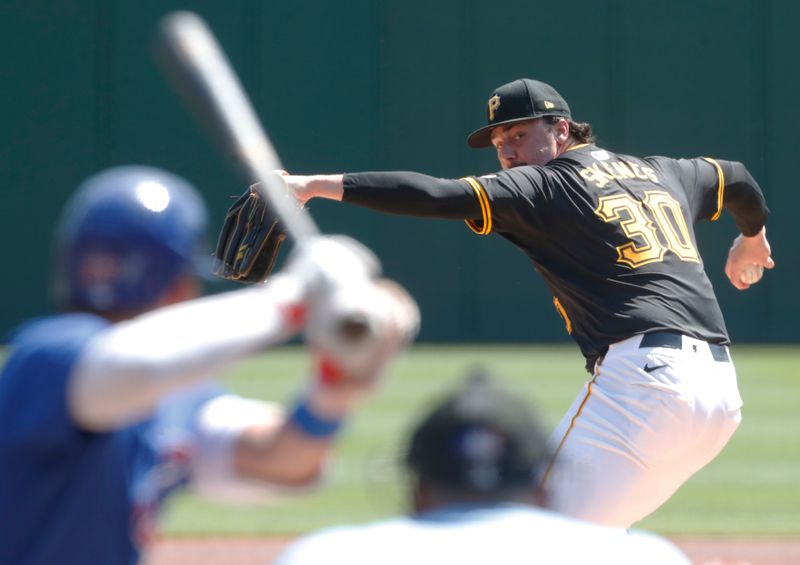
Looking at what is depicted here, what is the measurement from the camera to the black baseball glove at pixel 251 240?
13.4ft

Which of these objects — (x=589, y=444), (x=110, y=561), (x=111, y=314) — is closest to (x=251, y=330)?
(x=111, y=314)

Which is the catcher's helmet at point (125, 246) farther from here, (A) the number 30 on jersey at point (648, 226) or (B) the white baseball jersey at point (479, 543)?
(A) the number 30 on jersey at point (648, 226)

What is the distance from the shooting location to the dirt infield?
6.31 metres

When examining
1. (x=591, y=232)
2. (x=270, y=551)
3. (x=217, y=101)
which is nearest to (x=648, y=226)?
(x=591, y=232)

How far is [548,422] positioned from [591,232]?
17.2 feet

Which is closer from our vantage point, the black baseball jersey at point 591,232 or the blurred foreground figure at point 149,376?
the blurred foreground figure at point 149,376

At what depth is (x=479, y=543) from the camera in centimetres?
179

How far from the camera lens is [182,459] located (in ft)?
7.32

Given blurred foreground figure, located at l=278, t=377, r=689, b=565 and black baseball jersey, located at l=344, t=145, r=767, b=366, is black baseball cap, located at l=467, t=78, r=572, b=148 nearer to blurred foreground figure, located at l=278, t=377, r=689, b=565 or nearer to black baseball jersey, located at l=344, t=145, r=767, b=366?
black baseball jersey, located at l=344, t=145, r=767, b=366

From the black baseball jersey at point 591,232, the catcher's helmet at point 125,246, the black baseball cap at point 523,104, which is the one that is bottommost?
the black baseball jersey at point 591,232

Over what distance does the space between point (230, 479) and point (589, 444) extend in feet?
7.27

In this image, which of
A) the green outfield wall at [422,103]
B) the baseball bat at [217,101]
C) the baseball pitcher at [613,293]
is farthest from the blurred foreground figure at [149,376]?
the green outfield wall at [422,103]

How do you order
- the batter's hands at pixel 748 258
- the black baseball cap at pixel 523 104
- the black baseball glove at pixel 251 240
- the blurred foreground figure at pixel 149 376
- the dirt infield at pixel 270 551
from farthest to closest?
the dirt infield at pixel 270 551, the batter's hands at pixel 748 258, the black baseball cap at pixel 523 104, the black baseball glove at pixel 251 240, the blurred foreground figure at pixel 149 376

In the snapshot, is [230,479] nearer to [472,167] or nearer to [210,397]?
[210,397]
